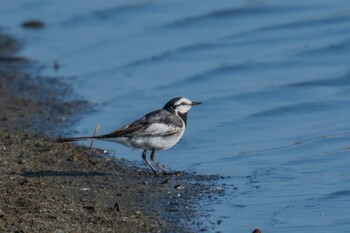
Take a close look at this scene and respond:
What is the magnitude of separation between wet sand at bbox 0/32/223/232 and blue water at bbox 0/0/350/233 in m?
0.39

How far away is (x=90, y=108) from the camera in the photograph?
49.4 ft

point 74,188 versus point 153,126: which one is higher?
point 153,126

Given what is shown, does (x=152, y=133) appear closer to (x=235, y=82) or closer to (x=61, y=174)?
(x=61, y=174)

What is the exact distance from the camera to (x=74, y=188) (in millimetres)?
10609

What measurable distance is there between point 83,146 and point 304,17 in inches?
326

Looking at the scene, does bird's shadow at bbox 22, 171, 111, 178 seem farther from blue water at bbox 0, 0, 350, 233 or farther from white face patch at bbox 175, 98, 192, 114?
white face patch at bbox 175, 98, 192, 114

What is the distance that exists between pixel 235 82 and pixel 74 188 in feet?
19.5

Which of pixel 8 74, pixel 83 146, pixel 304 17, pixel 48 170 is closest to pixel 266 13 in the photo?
pixel 304 17

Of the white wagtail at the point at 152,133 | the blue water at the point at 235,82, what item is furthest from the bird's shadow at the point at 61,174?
the blue water at the point at 235,82

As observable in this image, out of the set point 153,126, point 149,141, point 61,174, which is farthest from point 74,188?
point 153,126

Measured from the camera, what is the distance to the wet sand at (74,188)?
359 inches

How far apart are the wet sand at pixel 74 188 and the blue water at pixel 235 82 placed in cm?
39

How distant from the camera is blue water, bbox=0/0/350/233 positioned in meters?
10.6

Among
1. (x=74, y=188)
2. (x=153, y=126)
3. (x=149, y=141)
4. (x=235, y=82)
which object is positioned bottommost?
(x=235, y=82)
